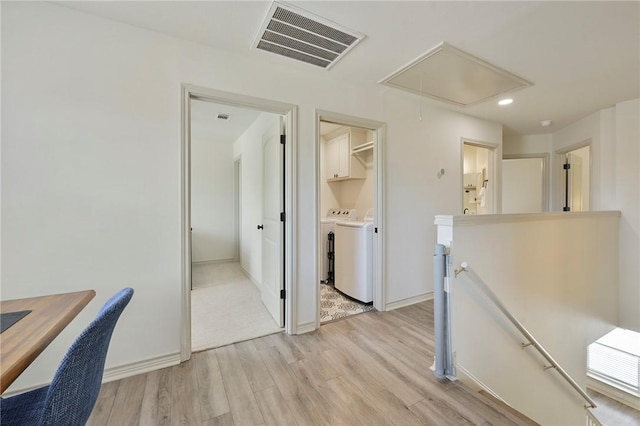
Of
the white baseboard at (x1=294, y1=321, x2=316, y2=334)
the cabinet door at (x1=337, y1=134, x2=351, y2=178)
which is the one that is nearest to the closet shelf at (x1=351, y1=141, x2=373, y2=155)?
the cabinet door at (x1=337, y1=134, x2=351, y2=178)

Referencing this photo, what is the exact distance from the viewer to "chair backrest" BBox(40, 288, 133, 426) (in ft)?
2.42

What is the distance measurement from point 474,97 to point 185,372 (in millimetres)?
3960

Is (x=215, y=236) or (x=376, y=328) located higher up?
(x=215, y=236)

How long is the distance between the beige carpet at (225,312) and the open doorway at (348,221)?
27.3 inches

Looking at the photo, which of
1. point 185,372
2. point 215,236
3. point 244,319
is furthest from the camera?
point 215,236

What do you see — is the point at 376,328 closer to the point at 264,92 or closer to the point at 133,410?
the point at 133,410

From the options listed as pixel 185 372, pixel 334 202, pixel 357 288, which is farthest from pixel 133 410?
pixel 334 202

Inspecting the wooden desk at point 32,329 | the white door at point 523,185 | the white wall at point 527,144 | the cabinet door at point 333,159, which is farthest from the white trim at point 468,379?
the white wall at point 527,144

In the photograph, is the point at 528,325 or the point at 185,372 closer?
the point at 185,372

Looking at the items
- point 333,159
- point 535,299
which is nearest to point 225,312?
point 333,159

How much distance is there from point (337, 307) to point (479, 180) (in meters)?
3.86

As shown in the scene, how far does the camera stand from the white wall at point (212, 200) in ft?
16.9

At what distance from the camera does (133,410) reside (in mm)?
1500

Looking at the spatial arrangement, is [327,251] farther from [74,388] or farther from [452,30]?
[74,388]
